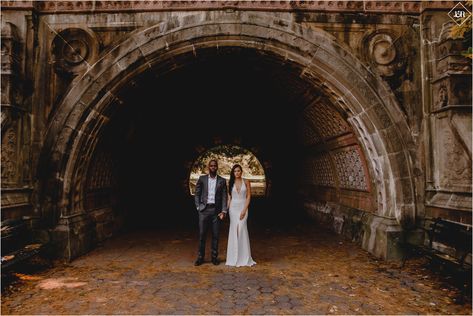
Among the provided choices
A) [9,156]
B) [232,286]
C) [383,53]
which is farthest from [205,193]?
[383,53]

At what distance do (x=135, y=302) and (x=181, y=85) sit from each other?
528cm

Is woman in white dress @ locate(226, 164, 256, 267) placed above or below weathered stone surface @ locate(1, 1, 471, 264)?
below

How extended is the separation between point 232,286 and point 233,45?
13.4ft

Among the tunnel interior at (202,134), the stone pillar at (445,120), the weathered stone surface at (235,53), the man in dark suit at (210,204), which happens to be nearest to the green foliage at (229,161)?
the tunnel interior at (202,134)

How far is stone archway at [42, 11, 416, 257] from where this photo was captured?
19.4 feet

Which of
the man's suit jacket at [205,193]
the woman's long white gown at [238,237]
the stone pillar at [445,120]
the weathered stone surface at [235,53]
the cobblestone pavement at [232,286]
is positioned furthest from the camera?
the weathered stone surface at [235,53]

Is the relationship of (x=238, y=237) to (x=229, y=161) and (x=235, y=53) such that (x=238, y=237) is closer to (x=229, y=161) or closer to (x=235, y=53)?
(x=235, y=53)

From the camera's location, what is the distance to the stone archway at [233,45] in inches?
233

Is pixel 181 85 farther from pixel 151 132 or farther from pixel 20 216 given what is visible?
pixel 20 216

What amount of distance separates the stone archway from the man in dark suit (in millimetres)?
2238

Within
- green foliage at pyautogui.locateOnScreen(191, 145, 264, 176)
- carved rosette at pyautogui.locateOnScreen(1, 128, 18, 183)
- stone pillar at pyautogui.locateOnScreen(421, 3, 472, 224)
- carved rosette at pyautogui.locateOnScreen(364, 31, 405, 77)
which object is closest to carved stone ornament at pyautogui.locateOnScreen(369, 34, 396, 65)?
carved rosette at pyautogui.locateOnScreen(364, 31, 405, 77)

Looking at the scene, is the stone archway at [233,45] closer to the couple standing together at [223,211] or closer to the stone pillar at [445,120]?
the stone pillar at [445,120]

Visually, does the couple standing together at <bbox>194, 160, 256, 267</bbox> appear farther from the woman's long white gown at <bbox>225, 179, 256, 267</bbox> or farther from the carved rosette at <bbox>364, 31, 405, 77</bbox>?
the carved rosette at <bbox>364, 31, 405, 77</bbox>

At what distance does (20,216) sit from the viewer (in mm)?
5656
